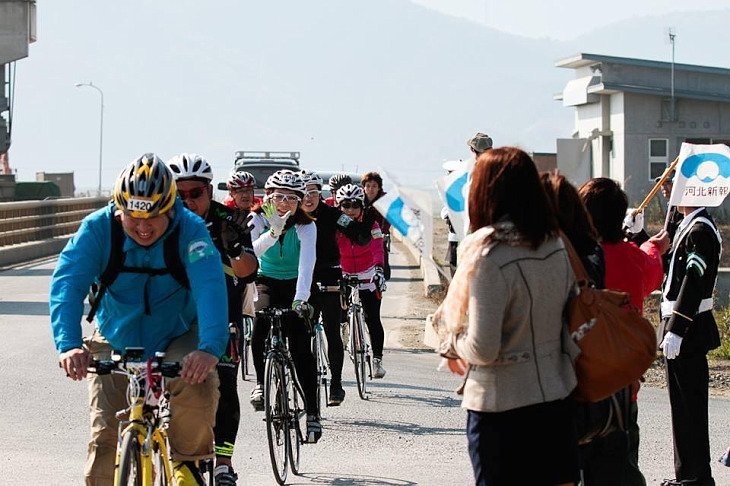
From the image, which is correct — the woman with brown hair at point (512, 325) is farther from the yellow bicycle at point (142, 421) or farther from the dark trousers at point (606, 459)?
the yellow bicycle at point (142, 421)

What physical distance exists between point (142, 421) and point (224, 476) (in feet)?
6.08

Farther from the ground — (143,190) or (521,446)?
(143,190)

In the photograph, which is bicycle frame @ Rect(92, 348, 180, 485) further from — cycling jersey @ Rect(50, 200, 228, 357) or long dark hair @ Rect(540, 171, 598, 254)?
long dark hair @ Rect(540, 171, 598, 254)

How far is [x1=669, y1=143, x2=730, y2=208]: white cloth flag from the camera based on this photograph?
793cm

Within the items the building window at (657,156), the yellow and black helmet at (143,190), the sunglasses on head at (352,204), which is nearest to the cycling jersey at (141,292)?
the yellow and black helmet at (143,190)

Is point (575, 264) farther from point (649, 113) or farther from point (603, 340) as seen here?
point (649, 113)

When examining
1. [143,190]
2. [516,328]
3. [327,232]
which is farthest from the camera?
[327,232]

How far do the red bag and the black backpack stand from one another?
5.61 ft

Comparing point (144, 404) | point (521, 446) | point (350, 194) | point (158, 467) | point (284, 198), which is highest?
point (350, 194)

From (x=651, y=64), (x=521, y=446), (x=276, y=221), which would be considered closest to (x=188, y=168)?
(x=276, y=221)

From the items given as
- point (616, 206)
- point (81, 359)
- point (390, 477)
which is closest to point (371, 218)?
point (390, 477)

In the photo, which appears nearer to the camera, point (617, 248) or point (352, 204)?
point (617, 248)

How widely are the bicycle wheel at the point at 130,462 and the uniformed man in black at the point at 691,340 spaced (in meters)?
3.69

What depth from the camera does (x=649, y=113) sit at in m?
41.9
